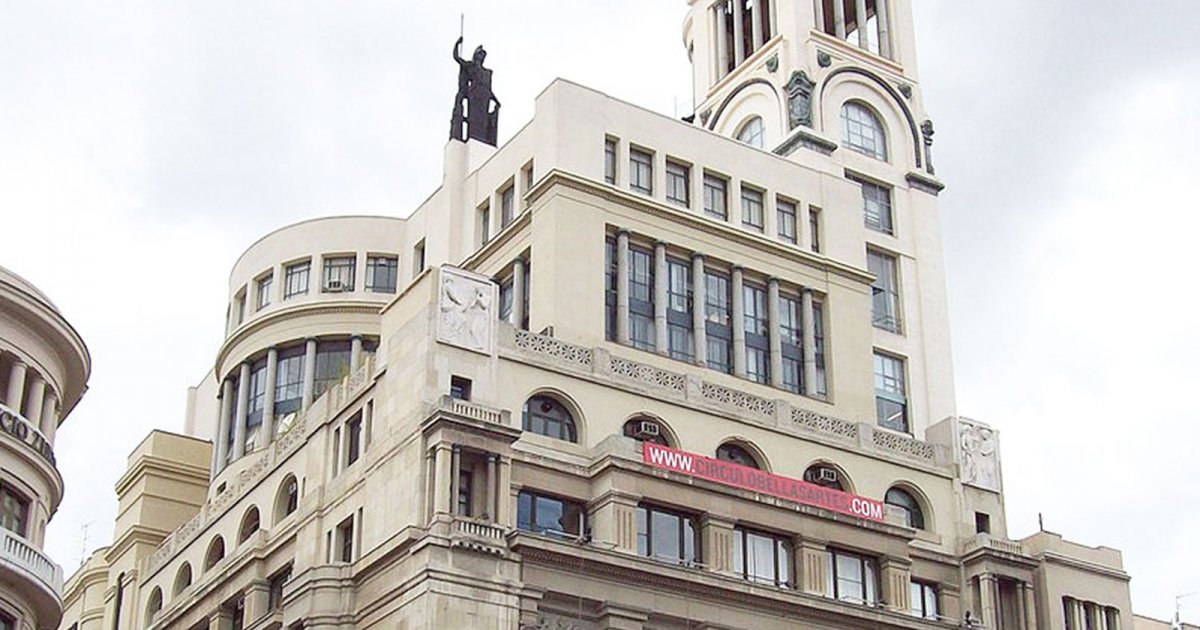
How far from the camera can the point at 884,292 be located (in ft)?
306

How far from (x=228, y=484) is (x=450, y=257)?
17691 millimetres

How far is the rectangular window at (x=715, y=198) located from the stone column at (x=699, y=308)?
3299 millimetres

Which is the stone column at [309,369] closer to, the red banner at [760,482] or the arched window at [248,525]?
the arched window at [248,525]

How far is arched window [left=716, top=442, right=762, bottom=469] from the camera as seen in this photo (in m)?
75.9

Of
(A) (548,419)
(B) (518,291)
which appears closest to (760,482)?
(A) (548,419)

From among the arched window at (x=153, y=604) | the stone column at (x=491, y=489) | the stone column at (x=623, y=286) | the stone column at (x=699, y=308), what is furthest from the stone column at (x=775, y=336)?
the arched window at (x=153, y=604)

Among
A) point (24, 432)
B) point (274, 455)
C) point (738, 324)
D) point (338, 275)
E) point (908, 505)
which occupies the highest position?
point (338, 275)

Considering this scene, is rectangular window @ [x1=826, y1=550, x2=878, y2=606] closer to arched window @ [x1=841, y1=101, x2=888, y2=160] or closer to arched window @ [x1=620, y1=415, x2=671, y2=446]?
arched window @ [x1=620, y1=415, x2=671, y2=446]

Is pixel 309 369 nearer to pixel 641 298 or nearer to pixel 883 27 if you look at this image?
pixel 641 298

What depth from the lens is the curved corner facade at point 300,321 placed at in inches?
3752

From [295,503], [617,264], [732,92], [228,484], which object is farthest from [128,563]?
[732,92]

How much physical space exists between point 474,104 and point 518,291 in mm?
18428

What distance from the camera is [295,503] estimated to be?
77375 millimetres

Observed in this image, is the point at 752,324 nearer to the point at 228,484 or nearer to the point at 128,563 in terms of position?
the point at 228,484
